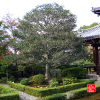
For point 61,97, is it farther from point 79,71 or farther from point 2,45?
point 2,45

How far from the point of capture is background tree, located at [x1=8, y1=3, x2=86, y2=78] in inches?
387

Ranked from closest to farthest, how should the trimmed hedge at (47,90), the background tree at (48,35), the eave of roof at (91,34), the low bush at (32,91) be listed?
the trimmed hedge at (47,90) < the low bush at (32,91) < the background tree at (48,35) < the eave of roof at (91,34)

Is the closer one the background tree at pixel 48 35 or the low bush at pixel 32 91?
the low bush at pixel 32 91

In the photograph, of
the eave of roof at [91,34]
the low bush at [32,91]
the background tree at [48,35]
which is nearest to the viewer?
the low bush at [32,91]

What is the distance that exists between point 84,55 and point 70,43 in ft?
6.58

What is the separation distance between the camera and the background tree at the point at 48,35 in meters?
9.83

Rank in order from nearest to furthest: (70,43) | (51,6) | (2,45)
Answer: (70,43), (51,6), (2,45)

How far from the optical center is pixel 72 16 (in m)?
11.2

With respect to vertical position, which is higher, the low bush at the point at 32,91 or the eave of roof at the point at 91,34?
the eave of roof at the point at 91,34

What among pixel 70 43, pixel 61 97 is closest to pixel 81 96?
pixel 61 97

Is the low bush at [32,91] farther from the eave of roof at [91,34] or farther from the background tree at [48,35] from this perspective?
the eave of roof at [91,34]

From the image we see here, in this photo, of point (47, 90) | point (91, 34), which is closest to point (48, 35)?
point (47, 90)

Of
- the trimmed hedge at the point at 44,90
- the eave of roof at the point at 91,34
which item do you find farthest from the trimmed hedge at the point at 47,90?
the eave of roof at the point at 91,34

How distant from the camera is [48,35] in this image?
1081cm
